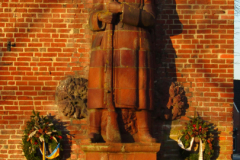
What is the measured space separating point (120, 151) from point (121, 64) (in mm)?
1224

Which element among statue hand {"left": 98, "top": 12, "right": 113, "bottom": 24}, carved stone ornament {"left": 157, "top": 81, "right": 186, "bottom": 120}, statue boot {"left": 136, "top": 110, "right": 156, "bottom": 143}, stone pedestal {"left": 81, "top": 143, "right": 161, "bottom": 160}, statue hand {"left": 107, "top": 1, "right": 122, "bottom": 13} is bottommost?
stone pedestal {"left": 81, "top": 143, "right": 161, "bottom": 160}

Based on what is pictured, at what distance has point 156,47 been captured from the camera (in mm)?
6691

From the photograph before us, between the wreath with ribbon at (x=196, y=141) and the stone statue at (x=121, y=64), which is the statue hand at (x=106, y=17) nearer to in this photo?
the stone statue at (x=121, y=64)

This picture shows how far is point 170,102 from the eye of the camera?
6.47m

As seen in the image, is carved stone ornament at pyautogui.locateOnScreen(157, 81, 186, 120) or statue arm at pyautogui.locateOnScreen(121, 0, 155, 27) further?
carved stone ornament at pyautogui.locateOnScreen(157, 81, 186, 120)

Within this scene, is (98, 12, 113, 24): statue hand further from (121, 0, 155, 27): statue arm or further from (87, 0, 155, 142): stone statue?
(121, 0, 155, 27): statue arm

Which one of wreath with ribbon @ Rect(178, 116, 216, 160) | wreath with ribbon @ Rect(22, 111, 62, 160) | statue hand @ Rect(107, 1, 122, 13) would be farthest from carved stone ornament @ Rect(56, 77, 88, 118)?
wreath with ribbon @ Rect(178, 116, 216, 160)

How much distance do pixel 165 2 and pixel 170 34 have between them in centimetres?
53

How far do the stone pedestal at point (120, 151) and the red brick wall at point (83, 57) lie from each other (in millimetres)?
825

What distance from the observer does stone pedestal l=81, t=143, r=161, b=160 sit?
5.70 metres

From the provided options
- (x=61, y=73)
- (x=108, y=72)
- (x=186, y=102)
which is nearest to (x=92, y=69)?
(x=108, y=72)

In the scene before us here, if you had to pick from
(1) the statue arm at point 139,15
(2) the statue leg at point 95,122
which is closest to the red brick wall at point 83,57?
(2) the statue leg at point 95,122

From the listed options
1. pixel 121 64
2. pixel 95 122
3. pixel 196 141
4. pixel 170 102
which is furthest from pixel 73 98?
pixel 196 141

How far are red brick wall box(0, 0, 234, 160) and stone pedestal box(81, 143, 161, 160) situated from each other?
825 mm
